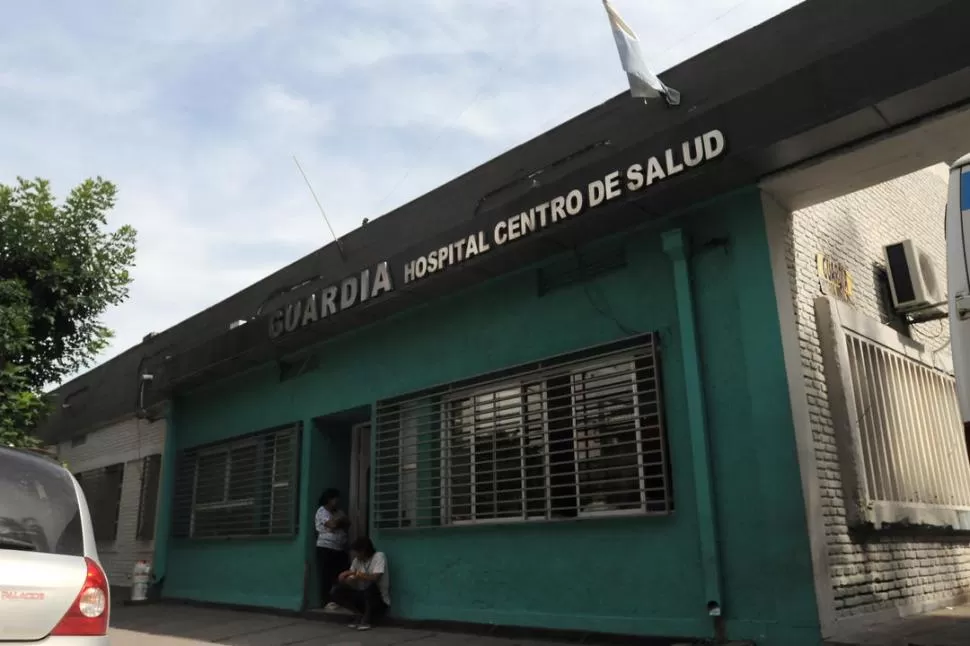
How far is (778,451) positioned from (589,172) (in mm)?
2813

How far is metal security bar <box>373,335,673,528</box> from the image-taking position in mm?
6469

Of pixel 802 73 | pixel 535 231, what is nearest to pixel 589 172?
pixel 535 231

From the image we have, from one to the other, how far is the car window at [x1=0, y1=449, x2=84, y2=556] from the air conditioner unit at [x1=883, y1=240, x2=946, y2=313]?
747cm

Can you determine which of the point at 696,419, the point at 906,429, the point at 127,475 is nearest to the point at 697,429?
the point at 696,419

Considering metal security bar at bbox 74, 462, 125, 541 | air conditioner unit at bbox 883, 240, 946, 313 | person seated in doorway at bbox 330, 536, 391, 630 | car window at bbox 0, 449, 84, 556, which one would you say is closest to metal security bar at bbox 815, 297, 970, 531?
air conditioner unit at bbox 883, 240, 946, 313

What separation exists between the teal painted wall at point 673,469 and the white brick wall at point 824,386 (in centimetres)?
43

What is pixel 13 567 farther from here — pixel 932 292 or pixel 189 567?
pixel 189 567

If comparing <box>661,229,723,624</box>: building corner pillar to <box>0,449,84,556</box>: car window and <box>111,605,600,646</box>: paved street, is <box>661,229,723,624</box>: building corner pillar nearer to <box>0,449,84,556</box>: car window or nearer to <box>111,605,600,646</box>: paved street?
<box>111,605,600,646</box>: paved street

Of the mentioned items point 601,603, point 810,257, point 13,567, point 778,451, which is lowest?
point 601,603

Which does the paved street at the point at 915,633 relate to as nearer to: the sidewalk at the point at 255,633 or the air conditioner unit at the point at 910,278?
the sidewalk at the point at 255,633

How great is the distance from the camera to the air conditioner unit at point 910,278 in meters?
7.55

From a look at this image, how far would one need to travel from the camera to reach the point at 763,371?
5.75 metres

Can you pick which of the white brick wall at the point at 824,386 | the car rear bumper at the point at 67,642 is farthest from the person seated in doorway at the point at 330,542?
the car rear bumper at the point at 67,642

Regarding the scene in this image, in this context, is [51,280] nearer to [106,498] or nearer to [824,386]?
[106,498]
